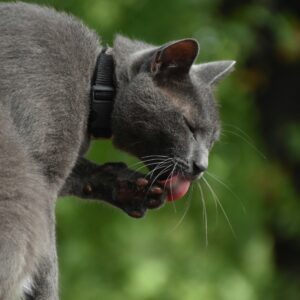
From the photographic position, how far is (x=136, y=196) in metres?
4.27

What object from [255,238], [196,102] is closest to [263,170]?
[255,238]

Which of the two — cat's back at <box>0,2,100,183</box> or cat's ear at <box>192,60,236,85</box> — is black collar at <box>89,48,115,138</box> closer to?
cat's back at <box>0,2,100,183</box>

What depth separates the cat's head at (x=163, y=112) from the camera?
419 centimetres

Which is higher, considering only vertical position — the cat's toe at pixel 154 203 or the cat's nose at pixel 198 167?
the cat's nose at pixel 198 167

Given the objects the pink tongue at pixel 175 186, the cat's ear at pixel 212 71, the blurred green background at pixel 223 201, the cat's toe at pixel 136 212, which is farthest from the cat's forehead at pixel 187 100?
the blurred green background at pixel 223 201

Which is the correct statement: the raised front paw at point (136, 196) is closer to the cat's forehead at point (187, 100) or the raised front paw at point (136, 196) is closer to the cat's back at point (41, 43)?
the cat's forehead at point (187, 100)

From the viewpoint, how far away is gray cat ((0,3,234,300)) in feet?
12.6

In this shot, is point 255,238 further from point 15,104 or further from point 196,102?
point 15,104

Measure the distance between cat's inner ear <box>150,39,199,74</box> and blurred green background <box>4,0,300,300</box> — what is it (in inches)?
73.4

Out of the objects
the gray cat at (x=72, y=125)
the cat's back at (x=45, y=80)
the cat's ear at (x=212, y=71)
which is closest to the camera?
the gray cat at (x=72, y=125)

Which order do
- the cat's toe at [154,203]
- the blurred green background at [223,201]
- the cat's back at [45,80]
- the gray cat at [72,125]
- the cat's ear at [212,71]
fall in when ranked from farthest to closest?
1. the blurred green background at [223,201]
2. the cat's ear at [212,71]
3. the cat's toe at [154,203]
4. the cat's back at [45,80]
5. the gray cat at [72,125]

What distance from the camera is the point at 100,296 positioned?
7020 millimetres

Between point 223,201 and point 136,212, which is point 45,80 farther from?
point 223,201

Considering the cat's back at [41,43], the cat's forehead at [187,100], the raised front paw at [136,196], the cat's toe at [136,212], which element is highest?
the cat's back at [41,43]
